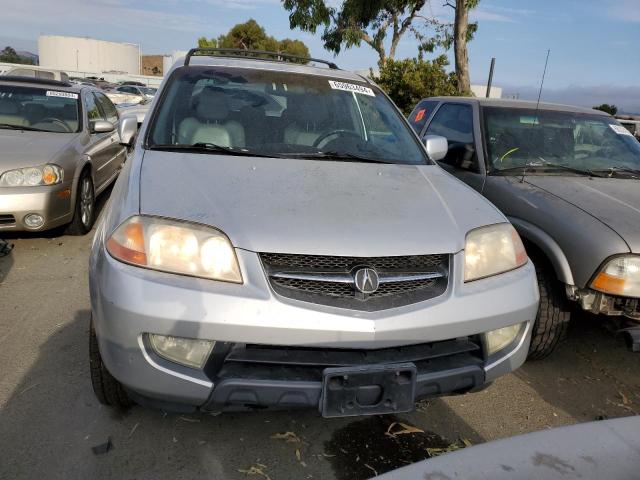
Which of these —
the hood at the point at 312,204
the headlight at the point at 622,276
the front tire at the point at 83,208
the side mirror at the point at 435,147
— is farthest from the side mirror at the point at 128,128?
the headlight at the point at 622,276

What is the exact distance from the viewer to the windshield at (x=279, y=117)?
322cm

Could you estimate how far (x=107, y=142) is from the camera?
22.1 feet

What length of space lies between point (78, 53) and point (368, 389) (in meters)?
85.9

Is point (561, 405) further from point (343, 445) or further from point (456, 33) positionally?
point (456, 33)

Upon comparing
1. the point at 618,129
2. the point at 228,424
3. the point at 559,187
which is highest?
the point at 618,129

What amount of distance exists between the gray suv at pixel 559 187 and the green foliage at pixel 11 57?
275ft

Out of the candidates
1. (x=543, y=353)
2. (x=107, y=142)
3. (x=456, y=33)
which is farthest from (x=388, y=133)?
(x=456, y=33)

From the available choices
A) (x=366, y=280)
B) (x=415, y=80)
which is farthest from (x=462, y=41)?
A: (x=366, y=280)

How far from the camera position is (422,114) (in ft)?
19.5

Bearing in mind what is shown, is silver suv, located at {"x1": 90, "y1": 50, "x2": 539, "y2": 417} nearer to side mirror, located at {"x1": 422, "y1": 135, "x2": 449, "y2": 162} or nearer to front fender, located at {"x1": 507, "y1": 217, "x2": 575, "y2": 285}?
front fender, located at {"x1": 507, "y1": 217, "x2": 575, "y2": 285}

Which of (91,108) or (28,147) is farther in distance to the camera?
(91,108)

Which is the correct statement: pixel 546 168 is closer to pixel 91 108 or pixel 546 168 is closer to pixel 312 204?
pixel 312 204

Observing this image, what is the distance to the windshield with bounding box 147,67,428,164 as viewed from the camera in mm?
3225

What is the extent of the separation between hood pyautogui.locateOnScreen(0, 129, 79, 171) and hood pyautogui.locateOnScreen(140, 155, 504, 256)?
104 inches
